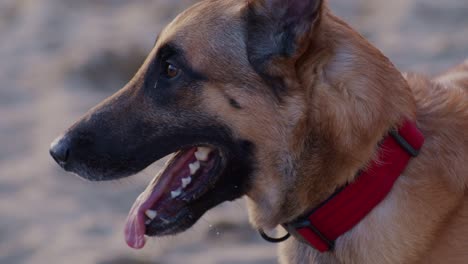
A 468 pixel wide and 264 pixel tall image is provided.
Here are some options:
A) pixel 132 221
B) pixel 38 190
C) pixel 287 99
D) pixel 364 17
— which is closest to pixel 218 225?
pixel 38 190

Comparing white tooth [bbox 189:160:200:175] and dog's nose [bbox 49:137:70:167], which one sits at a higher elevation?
dog's nose [bbox 49:137:70:167]

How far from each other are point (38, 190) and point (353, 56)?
3105 millimetres

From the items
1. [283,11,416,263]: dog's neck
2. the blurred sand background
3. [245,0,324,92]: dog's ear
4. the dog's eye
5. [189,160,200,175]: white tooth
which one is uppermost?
[245,0,324,92]: dog's ear

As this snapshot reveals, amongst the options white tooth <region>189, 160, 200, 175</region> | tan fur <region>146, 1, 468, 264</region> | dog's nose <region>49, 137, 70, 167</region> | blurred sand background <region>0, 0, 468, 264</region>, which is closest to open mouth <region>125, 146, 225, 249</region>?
white tooth <region>189, 160, 200, 175</region>

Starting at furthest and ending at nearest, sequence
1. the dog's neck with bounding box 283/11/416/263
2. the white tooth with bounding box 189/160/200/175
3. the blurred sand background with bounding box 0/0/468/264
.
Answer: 1. the blurred sand background with bounding box 0/0/468/264
2. the white tooth with bounding box 189/160/200/175
3. the dog's neck with bounding box 283/11/416/263

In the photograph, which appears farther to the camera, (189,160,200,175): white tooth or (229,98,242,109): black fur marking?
(189,160,200,175): white tooth

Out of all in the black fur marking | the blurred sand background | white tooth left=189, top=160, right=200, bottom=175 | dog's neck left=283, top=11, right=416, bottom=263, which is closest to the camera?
dog's neck left=283, top=11, right=416, bottom=263

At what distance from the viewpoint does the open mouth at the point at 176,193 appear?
3459 mm

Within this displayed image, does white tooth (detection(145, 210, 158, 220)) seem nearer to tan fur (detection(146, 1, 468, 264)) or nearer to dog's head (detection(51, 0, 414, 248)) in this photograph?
dog's head (detection(51, 0, 414, 248))

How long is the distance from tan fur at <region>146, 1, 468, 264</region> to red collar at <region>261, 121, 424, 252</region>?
3 cm

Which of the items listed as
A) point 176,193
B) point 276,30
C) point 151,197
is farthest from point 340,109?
point 151,197

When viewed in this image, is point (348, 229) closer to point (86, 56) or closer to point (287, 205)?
point (287, 205)

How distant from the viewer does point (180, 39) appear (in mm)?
3453

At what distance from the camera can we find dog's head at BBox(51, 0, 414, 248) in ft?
10.8
